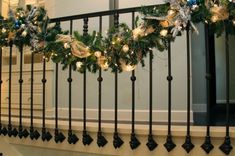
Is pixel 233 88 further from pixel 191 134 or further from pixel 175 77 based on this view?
pixel 191 134

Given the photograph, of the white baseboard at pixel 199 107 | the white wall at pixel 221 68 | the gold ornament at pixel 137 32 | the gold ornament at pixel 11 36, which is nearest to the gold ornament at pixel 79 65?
the gold ornament at pixel 137 32

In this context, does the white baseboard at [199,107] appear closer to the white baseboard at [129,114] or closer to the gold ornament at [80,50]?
the white baseboard at [129,114]

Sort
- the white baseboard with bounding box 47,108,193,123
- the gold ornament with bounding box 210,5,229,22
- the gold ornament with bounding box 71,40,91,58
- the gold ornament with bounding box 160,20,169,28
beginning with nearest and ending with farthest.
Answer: the gold ornament with bounding box 210,5,229,22 → the gold ornament with bounding box 160,20,169,28 → the gold ornament with bounding box 71,40,91,58 → the white baseboard with bounding box 47,108,193,123

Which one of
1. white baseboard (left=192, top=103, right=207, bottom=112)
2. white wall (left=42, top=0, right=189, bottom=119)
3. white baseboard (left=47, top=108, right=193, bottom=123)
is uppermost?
white wall (left=42, top=0, right=189, bottom=119)

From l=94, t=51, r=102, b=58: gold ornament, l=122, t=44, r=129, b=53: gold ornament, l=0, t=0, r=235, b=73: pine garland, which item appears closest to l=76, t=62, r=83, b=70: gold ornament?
l=0, t=0, r=235, b=73: pine garland

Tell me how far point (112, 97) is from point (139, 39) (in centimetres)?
227

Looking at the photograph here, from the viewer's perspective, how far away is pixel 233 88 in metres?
5.40

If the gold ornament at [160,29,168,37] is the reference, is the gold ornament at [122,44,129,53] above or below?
below

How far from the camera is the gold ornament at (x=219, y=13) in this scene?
204 centimetres

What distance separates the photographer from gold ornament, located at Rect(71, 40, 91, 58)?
2.38 metres

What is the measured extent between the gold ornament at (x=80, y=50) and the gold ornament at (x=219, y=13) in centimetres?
93

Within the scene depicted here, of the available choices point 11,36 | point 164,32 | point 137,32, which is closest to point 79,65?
point 137,32

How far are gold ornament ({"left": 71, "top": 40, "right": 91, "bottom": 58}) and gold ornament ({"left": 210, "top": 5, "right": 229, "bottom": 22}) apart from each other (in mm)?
927

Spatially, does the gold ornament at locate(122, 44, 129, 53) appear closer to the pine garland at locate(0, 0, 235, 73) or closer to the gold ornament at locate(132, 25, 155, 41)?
the pine garland at locate(0, 0, 235, 73)
